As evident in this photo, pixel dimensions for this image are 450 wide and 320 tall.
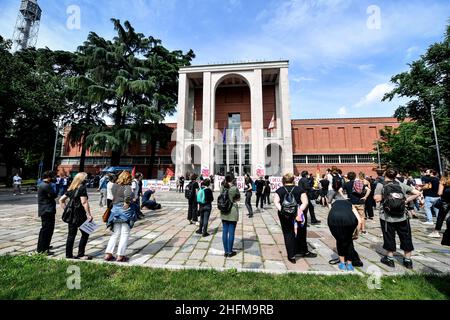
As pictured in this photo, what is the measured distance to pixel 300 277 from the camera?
10.4 feet

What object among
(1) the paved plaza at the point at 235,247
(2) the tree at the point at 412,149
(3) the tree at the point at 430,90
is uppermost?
(3) the tree at the point at 430,90

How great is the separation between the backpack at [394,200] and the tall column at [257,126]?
1882 cm

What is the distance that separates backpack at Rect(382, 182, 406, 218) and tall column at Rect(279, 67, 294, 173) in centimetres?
1880

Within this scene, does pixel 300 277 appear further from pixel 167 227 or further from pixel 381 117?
pixel 381 117

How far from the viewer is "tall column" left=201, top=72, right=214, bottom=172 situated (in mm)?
23703

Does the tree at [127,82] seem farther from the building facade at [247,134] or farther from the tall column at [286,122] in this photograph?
the tall column at [286,122]

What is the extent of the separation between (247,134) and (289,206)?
25.1m

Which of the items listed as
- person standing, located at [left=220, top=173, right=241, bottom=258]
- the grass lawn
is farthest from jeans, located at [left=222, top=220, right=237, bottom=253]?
the grass lawn

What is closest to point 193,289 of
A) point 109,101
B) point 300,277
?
point 300,277

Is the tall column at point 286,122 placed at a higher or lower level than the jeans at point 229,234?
higher

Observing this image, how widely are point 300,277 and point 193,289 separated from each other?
1.65 m

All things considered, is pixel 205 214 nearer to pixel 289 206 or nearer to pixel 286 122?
pixel 289 206

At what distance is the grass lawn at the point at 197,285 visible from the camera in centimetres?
267

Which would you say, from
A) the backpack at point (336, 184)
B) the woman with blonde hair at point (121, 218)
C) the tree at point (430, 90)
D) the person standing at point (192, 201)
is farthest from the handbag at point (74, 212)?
the tree at point (430, 90)
